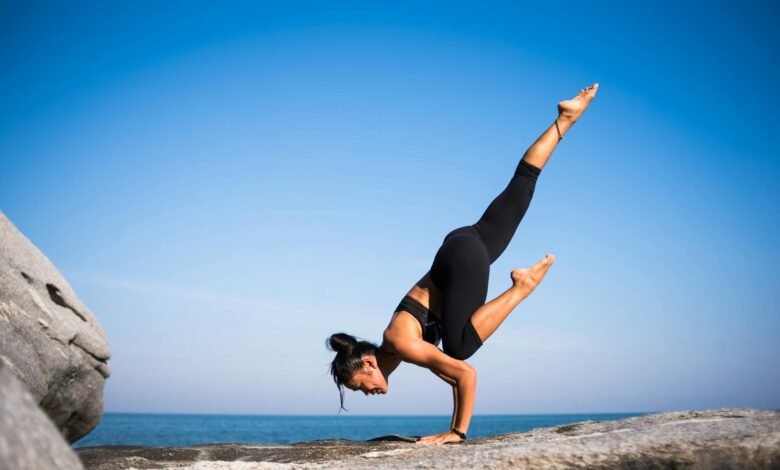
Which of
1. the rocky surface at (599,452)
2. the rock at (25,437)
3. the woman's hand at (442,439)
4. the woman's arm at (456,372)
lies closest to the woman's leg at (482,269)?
the woman's arm at (456,372)

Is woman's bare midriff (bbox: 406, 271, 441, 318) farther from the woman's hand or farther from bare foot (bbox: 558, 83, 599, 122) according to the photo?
bare foot (bbox: 558, 83, 599, 122)

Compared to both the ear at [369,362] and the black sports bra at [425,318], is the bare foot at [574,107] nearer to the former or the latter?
the black sports bra at [425,318]

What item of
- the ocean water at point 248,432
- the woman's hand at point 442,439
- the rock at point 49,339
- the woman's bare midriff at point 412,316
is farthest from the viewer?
the ocean water at point 248,432

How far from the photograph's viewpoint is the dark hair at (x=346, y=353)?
515cm

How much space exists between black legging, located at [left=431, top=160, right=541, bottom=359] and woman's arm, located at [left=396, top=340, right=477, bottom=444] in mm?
377

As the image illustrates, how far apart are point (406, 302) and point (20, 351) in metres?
4.78

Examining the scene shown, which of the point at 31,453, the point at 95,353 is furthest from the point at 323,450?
the point at 95,353

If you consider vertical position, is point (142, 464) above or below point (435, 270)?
below

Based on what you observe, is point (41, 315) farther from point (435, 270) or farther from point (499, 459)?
point (499, 459)

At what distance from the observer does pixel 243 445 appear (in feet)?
18.1

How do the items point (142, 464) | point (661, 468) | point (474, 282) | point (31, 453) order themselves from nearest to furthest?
point (31, 453) → point (661, 468) → point (142, 464) → point (474, 282)

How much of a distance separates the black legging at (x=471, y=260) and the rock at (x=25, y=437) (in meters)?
3.65

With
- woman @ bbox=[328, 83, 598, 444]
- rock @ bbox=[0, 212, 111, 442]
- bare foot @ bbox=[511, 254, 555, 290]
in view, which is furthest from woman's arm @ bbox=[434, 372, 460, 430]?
rock @ bbox=[0, 212, 111, 442]

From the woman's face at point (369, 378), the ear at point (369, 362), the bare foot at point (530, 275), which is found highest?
the bare foot at point (530, 275)
